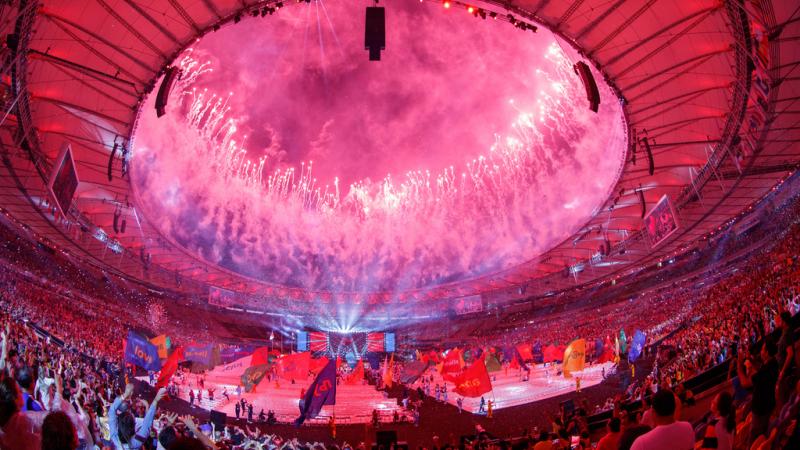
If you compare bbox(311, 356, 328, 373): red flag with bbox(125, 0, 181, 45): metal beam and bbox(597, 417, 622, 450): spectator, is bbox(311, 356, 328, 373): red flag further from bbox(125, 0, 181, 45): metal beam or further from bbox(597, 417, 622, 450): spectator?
bbox(597, 417, 622, 450): spectator

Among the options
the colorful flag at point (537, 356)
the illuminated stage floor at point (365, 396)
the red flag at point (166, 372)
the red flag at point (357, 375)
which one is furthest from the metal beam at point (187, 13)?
the colorful flag at point (537, 356)

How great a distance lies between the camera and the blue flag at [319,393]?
16188 millimetres

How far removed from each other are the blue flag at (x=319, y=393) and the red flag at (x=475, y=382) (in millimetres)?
4517

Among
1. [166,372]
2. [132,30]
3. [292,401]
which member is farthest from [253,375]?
[132,30]

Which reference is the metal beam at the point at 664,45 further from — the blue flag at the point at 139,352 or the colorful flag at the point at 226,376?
the colorful flag at the point at 226,376

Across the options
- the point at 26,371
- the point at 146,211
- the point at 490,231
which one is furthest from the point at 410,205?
the point at 26,371

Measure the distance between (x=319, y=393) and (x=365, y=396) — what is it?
1963cm

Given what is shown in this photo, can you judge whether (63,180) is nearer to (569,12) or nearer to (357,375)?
(569,12)

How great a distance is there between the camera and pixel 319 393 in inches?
650

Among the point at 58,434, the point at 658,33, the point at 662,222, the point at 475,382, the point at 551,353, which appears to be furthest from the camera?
the point at 551,353

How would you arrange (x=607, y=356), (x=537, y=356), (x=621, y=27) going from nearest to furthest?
1. (x=621, y=27)
2. (x=607, y=356)
3. (x=537, y=356)

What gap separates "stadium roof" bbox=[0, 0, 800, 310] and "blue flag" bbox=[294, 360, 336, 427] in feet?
37.4

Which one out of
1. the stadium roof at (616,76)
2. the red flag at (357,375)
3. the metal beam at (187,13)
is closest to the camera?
the stadium roof at (616,76)

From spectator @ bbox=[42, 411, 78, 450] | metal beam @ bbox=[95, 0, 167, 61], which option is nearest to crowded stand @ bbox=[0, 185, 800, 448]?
spectator @ bbox=[42, 411, 78, 450]
